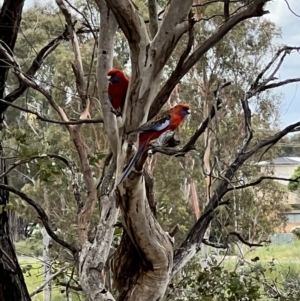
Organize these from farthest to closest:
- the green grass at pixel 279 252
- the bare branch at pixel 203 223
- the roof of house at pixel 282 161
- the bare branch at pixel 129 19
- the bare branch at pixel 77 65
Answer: the roof of house at pixel 282 161, the green grass at pixel 279 252, the bare branch at pixel 77 65, the bare branch at pixel 203 223, the bare branch at pixel 129 19

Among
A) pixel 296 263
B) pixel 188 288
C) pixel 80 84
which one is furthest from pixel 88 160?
pixel 296 263

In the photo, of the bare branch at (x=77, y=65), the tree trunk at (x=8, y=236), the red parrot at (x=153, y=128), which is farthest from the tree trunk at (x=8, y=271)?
the red parrot at (x=153, y=128)

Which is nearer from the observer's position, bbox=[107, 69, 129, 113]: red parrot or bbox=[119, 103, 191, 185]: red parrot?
bbox=[119, 103, 191, 185]: red parrot

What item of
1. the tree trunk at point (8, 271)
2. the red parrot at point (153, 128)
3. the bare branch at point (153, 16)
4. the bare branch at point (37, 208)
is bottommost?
the tree trunk at point (8, 271)

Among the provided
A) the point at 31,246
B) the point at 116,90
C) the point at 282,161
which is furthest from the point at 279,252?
the point at 116,90

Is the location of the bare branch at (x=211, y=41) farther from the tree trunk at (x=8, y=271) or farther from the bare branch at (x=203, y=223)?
the tree trunk at (x=8, y=271)

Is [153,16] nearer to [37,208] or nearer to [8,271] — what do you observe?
[37,208]

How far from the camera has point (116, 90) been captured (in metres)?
1.15

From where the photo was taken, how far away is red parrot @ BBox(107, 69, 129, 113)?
114 cm

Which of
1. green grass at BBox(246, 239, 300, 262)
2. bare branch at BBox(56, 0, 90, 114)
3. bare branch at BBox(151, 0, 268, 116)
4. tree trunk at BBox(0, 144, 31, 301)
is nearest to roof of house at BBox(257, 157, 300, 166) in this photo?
green grass at BBox(246, 239, 300, 262)

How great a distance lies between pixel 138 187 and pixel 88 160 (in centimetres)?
48

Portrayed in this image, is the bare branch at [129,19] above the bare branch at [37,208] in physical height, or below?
above

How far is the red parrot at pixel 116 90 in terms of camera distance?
1144 mm

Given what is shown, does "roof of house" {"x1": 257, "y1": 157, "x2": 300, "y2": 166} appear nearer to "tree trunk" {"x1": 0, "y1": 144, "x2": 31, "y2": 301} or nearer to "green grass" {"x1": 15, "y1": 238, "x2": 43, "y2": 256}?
"green grass" {"x1": 15, "y1": 238, "x2": 43, "y2": 256}
